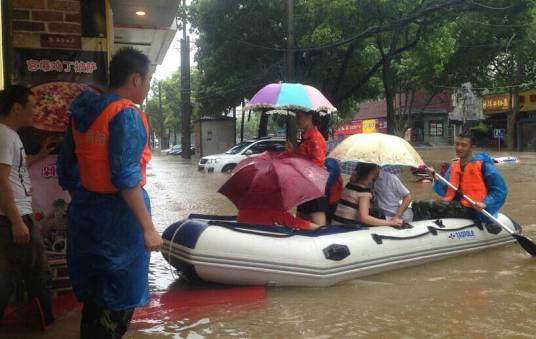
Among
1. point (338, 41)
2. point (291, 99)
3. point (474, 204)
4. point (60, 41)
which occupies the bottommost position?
point (474, 204)

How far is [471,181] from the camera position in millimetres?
6648

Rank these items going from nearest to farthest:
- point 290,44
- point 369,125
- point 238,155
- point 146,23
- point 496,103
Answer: point 146,23 → point 290,44 → point 238,155 → point 496,103 → point 369,125

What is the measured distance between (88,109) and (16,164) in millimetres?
1085

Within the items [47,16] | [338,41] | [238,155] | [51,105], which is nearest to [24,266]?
[51,105]

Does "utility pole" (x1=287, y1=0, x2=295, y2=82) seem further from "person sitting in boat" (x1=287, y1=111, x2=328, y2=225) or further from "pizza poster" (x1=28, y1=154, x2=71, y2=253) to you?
"pizza poster" (x1=28, y1=154, x2=71, y2=253)

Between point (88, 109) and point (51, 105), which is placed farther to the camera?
point (51, 105)

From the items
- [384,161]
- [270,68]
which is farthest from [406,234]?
[270,68]

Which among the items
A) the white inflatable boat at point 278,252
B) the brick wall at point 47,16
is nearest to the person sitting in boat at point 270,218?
the white inflatable boat at point 278,252

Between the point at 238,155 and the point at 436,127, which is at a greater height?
the point at 436,127

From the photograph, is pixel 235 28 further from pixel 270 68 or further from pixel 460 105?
pixel 460 105

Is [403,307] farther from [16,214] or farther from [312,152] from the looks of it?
[16,214]

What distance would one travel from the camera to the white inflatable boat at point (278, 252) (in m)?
4.91

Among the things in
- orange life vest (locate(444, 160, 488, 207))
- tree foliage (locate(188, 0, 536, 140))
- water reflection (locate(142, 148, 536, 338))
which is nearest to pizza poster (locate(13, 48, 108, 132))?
water reflection (locate(142, 148, 536, 338))

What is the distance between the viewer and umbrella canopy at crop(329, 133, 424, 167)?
5.44 meters
